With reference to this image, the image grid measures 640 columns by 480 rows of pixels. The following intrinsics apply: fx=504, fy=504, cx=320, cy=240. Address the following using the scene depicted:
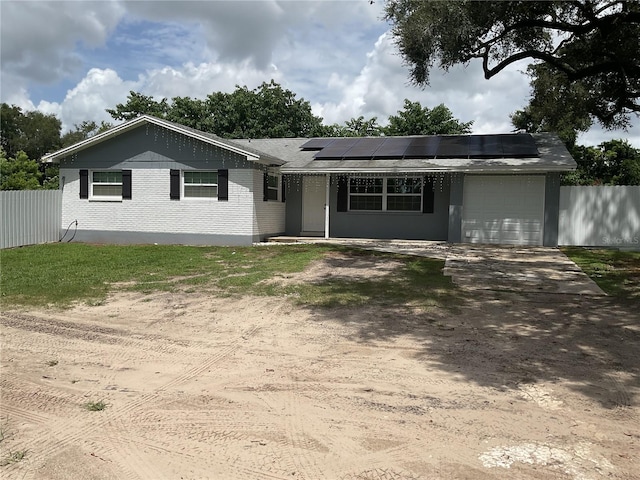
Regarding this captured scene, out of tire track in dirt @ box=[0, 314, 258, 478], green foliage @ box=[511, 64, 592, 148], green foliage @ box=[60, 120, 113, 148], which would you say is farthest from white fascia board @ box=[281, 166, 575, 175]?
green foliage @ box=[60, 120, 113, 148]

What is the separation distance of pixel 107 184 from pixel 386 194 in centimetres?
926

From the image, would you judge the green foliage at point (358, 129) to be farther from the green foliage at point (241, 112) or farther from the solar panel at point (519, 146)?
the solar panel at point (519, 146)

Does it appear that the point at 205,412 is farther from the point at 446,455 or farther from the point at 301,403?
the point at 446,455

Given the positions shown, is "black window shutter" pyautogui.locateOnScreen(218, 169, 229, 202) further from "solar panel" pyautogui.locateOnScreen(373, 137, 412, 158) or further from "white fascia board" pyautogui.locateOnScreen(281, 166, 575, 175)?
"solar panel" pyautogui.locateOnScreen(373, 137, 412, 158)

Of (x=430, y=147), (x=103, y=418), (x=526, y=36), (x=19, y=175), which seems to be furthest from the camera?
(x=19, y=175)

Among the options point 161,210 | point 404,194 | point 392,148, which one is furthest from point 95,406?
point 392,148

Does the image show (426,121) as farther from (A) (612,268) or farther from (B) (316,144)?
(A) (612,268)

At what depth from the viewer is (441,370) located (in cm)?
480

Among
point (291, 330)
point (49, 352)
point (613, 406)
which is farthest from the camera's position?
point (291, 330)

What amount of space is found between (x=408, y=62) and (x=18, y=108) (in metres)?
50.2

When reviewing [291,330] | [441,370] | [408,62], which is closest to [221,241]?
[408,62]

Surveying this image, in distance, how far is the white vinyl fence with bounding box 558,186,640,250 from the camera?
49.8 ft

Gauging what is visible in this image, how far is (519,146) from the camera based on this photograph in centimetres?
1647

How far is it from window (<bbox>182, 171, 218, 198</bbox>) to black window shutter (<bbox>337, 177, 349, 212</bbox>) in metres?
4.21
